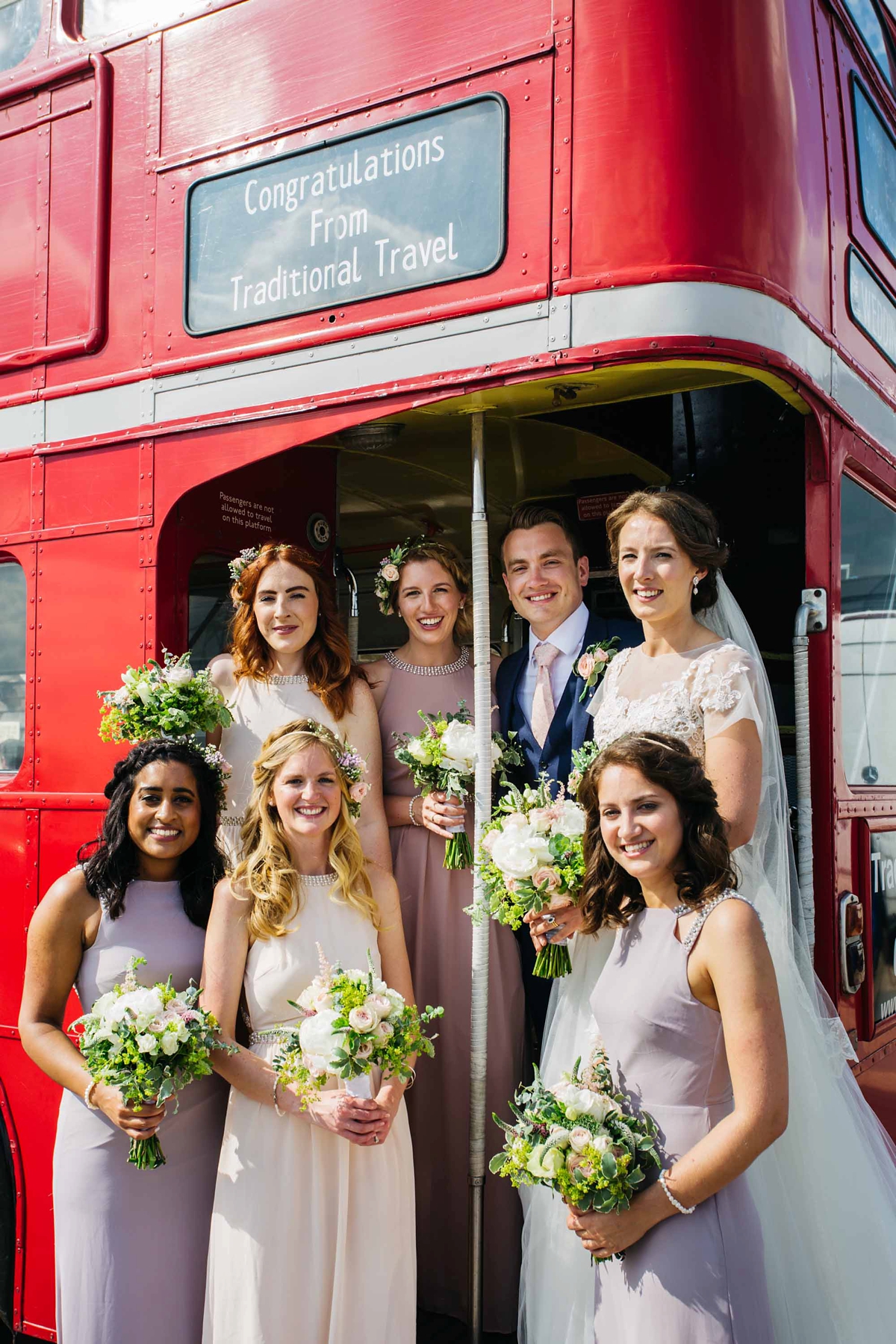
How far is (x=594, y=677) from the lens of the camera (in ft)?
10.9

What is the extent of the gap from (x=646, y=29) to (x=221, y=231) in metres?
1.44

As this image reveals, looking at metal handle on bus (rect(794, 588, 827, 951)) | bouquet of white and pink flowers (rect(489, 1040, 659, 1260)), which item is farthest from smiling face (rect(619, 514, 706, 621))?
bouquet of white and pink flowers (rect(489, 1040, 659, 1260))

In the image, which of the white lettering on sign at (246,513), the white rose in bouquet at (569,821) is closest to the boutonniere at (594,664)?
the white rose in bouquet at (569,821)

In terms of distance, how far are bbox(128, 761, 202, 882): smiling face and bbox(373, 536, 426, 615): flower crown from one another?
95 cm

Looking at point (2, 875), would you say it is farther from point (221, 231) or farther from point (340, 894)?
point (221, 231)

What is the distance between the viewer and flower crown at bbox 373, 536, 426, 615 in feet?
12.2

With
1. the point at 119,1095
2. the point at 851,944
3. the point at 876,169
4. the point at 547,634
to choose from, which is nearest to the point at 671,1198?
the point at 851,944

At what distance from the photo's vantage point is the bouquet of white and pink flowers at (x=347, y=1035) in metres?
2.54

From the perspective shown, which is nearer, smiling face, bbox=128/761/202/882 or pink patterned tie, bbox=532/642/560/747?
smiling face, bbox=128/761/202/882

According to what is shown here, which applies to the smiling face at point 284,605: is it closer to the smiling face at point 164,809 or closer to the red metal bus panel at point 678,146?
the smiling face at point 164,809

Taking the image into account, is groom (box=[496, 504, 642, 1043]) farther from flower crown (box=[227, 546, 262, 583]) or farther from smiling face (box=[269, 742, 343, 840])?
flower crown (box=[227, 546, 262, 583])

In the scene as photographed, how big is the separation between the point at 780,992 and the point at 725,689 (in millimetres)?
767

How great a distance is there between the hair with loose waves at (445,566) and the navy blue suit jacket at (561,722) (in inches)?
12.8

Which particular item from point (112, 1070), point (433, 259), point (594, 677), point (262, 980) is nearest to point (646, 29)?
point (433, 259)
